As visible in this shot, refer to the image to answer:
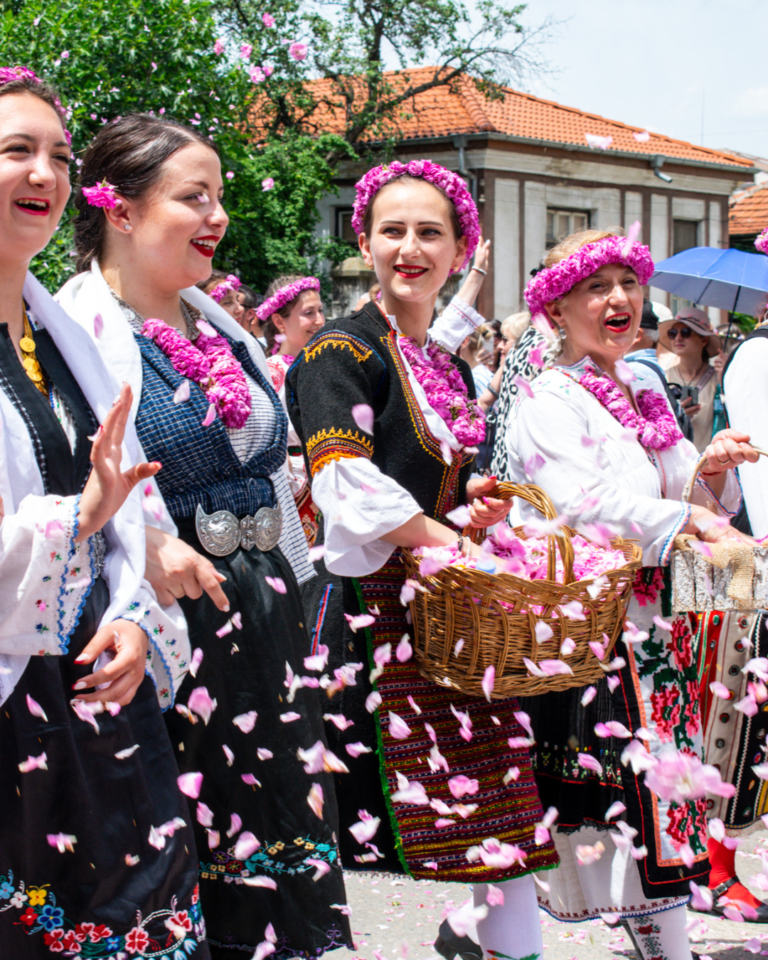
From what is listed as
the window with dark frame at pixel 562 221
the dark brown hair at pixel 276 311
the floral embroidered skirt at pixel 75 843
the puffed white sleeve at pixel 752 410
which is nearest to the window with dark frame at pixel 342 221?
the window with dark frame at pixel 562 221

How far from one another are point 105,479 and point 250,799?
35.1 inches

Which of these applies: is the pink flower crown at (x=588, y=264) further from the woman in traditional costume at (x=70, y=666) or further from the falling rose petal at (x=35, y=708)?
the falling rose petal at (x=35, y=708)

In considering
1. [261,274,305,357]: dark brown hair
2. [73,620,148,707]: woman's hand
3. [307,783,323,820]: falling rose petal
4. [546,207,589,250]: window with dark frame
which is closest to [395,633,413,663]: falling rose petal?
[307,783,323,820]: falling rose petal

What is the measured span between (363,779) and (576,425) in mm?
1110

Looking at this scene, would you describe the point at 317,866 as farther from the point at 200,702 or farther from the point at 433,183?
the point at 433,183

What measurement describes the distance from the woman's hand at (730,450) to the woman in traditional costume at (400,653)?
687mm

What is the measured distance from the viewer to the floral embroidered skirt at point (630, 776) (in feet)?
8.84

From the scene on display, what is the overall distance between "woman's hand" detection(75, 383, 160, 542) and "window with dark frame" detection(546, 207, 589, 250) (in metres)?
23.0

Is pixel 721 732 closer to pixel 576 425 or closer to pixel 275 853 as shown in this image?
pixel 576 425

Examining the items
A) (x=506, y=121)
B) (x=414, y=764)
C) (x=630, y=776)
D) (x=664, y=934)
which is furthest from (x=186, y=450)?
(x=506, y=121)

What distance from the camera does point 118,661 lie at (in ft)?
6.06

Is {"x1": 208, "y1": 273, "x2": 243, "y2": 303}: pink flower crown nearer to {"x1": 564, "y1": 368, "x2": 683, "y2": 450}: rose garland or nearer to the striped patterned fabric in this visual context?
{"x1": 564, "y1": 368, "x2": 683, "y2": 450}: rose garland

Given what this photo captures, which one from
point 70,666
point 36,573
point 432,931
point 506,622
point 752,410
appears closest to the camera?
point 36,573

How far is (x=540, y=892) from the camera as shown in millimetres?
2910
